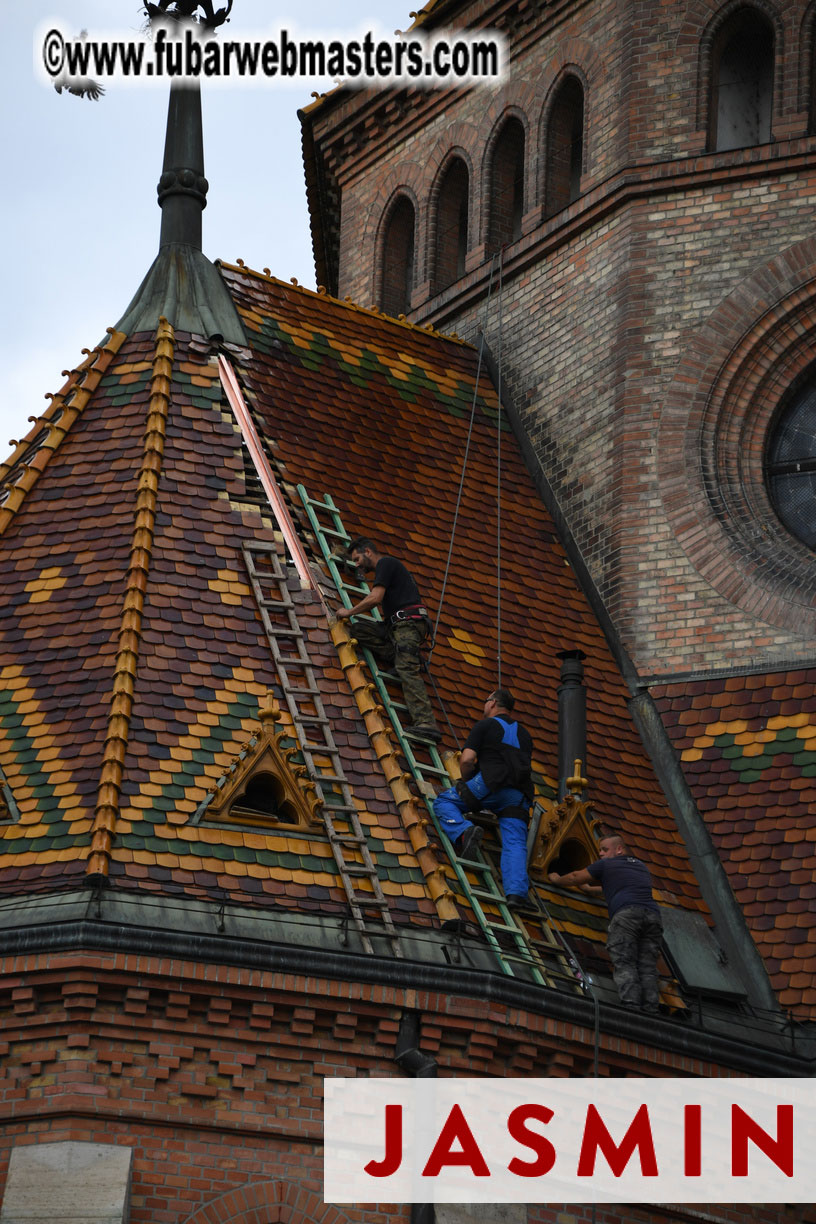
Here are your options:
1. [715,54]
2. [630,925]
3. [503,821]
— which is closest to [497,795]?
[503,821]

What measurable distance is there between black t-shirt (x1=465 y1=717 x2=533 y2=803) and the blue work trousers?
75 mm

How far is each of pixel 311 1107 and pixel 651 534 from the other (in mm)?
Answer: 7759

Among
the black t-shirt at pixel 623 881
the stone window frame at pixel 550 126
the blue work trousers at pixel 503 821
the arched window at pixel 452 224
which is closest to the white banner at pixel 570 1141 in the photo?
→ the black t-shirt at pixel 623 881

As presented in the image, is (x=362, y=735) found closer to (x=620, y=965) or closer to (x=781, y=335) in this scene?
(x=620, y=965)

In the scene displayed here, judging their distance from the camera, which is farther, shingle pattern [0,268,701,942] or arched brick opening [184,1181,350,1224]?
shingle pattern [0,268,701,942]

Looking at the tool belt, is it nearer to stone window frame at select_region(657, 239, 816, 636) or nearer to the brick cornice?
stone window frame at select_region(657, 239, 816, 636)

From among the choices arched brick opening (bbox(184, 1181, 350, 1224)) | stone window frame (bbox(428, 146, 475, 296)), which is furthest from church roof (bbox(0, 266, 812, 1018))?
arched brick opening (bbox(184, 1181, 350, 1224))

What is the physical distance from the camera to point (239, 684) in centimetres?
1748

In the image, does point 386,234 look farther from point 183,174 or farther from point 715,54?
point 183,174

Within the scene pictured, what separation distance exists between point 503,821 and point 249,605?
2.58 m

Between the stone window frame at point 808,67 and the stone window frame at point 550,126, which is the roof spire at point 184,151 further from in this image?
the stone window frame at point 808,67

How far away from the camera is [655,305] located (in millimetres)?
22422

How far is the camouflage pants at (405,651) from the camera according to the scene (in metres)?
18.0

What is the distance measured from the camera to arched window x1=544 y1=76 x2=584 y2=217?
24.1 metres
